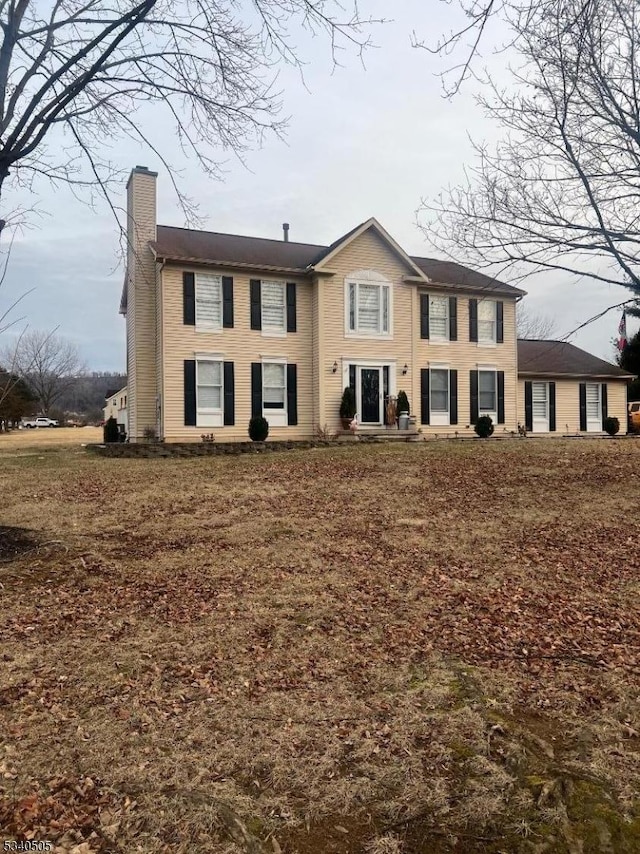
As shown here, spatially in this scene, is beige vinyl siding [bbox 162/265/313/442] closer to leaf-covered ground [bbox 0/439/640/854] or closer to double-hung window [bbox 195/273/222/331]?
double-hung window [bbox 195/273/222/331]

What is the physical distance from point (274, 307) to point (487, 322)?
7647 millimetres

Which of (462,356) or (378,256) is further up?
(378,256)

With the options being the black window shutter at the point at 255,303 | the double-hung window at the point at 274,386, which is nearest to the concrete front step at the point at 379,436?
the double-hung window at the point at 274,386

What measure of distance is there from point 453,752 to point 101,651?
2293 millimetres

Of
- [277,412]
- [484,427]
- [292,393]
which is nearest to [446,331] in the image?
[484,427]

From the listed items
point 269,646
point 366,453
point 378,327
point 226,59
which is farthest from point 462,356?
point 269,646

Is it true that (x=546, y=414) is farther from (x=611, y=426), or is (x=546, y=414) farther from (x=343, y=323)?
(x=343, y=323)

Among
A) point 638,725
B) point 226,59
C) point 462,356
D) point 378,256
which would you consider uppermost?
point 378,256

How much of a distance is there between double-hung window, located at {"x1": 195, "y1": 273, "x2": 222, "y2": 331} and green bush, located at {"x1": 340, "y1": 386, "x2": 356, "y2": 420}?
4.23 meters

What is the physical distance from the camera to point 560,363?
23.7 m

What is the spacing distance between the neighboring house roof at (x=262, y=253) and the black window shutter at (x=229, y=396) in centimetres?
303

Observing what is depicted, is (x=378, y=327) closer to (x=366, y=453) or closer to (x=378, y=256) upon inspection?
(x=378, y=256)

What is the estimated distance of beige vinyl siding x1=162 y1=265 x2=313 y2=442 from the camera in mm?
16547

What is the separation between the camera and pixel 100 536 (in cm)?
672
